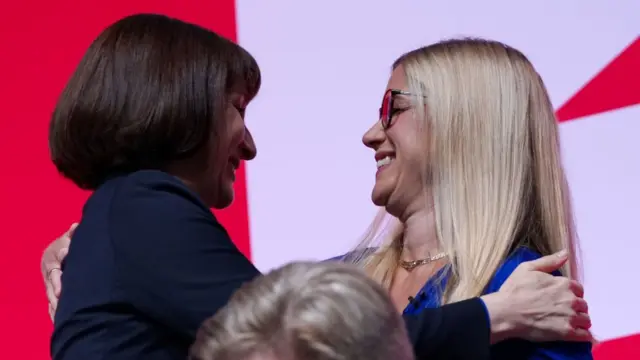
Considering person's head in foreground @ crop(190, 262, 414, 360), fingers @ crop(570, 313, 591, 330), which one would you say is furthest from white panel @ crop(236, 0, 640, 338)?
person's head in foreground @ crop(190, 262, 414, 360)

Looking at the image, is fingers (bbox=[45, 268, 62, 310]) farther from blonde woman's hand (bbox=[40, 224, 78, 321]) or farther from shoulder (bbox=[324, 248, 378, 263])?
shoulder (bbox=[324, 248, 378, 263])

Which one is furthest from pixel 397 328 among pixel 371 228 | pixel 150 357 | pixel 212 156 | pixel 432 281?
pixel 371 228

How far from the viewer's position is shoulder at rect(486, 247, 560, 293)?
59.4 inches

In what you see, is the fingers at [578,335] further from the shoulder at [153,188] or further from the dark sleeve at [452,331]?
the shoulder at [153,188]

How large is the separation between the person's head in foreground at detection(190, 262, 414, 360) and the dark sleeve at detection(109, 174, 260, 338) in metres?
0.30

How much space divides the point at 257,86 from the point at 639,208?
0.82 metres

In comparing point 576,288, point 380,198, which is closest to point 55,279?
point 380,198

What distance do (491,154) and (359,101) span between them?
565 mm

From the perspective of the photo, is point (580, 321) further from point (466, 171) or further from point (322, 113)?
point (322, 113)

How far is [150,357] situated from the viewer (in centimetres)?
121

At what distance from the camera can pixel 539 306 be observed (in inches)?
55.6

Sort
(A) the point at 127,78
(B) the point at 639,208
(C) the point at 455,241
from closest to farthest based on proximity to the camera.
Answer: (A) the point at 127,78, (C) the point at 455,241, (B) the point at 639,208

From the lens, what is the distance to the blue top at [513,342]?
57.4 inches

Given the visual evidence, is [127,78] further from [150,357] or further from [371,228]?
[371,228]
